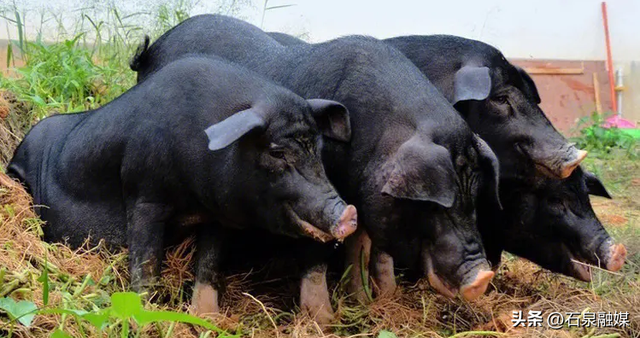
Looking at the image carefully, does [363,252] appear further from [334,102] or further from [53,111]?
[53,111]

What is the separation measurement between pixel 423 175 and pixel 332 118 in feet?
1.86

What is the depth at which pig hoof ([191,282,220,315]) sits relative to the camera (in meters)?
4.31

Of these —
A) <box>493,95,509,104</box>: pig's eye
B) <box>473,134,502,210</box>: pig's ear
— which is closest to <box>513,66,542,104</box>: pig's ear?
<box>493,95,509,104</box>: pig's eye

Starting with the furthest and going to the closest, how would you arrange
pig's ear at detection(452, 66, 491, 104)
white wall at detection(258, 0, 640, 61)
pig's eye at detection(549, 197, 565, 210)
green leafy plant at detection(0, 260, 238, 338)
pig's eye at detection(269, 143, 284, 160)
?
white wall at detection(258, 0, 640, 61) < pig's eye at detection(549, 197, 565, 210) < pig's ear at detection(452, 66, 491, 104) < pig's eye at detection(269, 143, 284, 160) < green leafy plant at detection(0, 260, 238, 338)

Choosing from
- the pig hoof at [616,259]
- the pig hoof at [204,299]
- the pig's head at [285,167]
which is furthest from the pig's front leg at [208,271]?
the pig hoof at [616,259]

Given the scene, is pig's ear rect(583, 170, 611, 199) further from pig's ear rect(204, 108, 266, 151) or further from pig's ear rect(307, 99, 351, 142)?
pig's ear rect(204, 108, 266, 151)

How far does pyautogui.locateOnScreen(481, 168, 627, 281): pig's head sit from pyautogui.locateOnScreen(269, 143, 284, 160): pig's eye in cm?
131

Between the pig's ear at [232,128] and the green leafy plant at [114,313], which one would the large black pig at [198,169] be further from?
the green leafy plant at [114,313]

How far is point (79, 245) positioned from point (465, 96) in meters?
2.10

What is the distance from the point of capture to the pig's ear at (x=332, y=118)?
4.24 metres

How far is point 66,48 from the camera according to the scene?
698 cm

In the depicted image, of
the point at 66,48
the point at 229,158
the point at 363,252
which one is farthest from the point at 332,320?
the point at 66,48

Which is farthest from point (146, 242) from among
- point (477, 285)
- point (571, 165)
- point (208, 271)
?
point (571, 165)

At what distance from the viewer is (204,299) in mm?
4348
